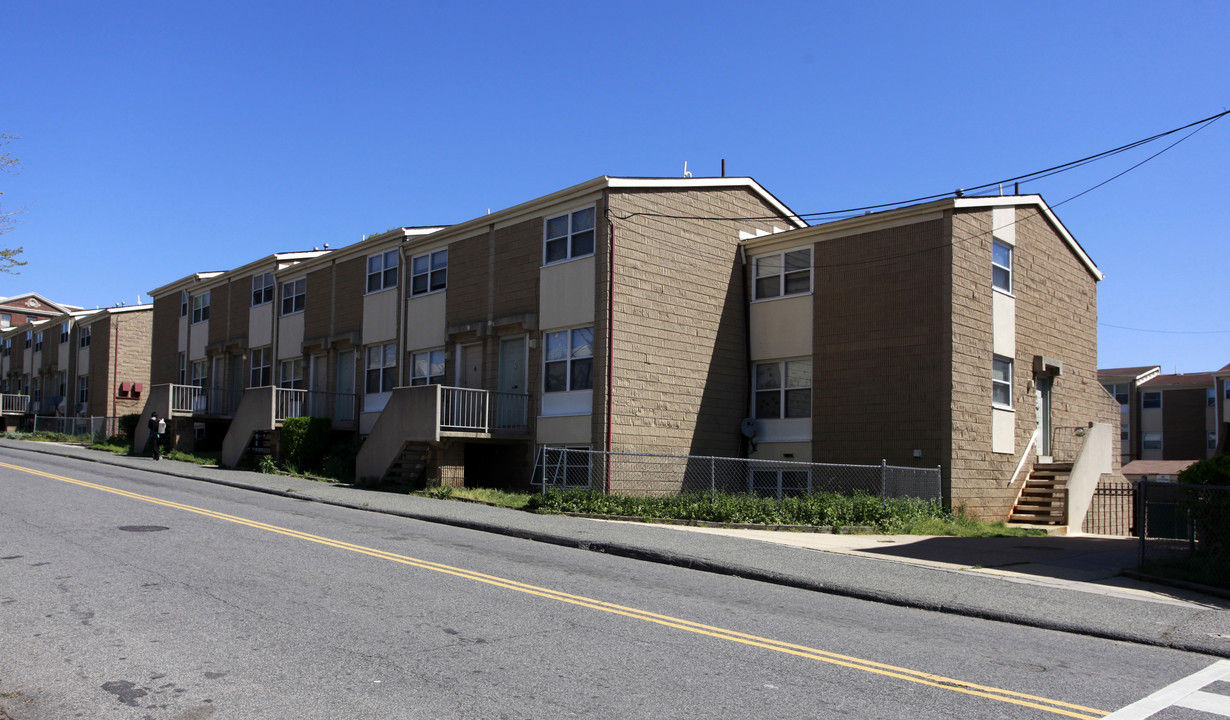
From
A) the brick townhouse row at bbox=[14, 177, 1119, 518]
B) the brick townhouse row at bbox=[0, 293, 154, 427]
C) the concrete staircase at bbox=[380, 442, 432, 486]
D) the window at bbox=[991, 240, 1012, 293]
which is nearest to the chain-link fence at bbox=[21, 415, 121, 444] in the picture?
the brick townhouse row at bbox=[0, 293, 154, 427]

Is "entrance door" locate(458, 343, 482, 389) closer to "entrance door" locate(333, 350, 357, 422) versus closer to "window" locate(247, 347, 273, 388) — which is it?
"entrance door" locate(333, 350, 357, 422)

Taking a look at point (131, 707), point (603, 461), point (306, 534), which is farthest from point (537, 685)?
point (603, 461)

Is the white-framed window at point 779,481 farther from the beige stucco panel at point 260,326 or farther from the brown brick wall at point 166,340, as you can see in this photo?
the brown brick wall at point 166,340

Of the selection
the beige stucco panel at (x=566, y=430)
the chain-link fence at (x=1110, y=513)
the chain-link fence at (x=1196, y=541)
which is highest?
the beige stucco panel at (x=566, y=430)

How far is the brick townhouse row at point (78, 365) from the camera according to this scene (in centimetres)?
4591

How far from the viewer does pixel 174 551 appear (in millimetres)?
11188

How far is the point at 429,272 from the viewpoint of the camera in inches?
1005

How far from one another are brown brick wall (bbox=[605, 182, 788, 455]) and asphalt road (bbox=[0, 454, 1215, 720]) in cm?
845

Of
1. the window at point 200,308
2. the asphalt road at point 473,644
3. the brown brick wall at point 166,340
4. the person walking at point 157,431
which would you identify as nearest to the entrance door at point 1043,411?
the asphalt road at point 473,644

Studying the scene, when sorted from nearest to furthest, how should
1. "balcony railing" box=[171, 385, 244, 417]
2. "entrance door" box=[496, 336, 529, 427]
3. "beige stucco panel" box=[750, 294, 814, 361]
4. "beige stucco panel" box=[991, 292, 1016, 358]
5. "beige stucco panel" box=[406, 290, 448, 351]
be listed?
"beige stucco panel" box=[991, 292, 1016, 358] < "beige stucco panel" box=[750, 294, 814, 361] < "entrance door" box=[496, 336, 529, 427] < "beige stucco panel" box=[406, 290, 448, 351] < "balcony railing" box=[171, 385, 244, 417]

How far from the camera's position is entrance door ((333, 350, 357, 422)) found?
27.8 meters

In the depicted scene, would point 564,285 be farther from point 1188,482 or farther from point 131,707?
point 131,707

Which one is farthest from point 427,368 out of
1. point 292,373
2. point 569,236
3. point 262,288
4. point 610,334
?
point 262,288

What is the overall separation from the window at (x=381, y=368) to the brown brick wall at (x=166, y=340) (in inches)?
606
